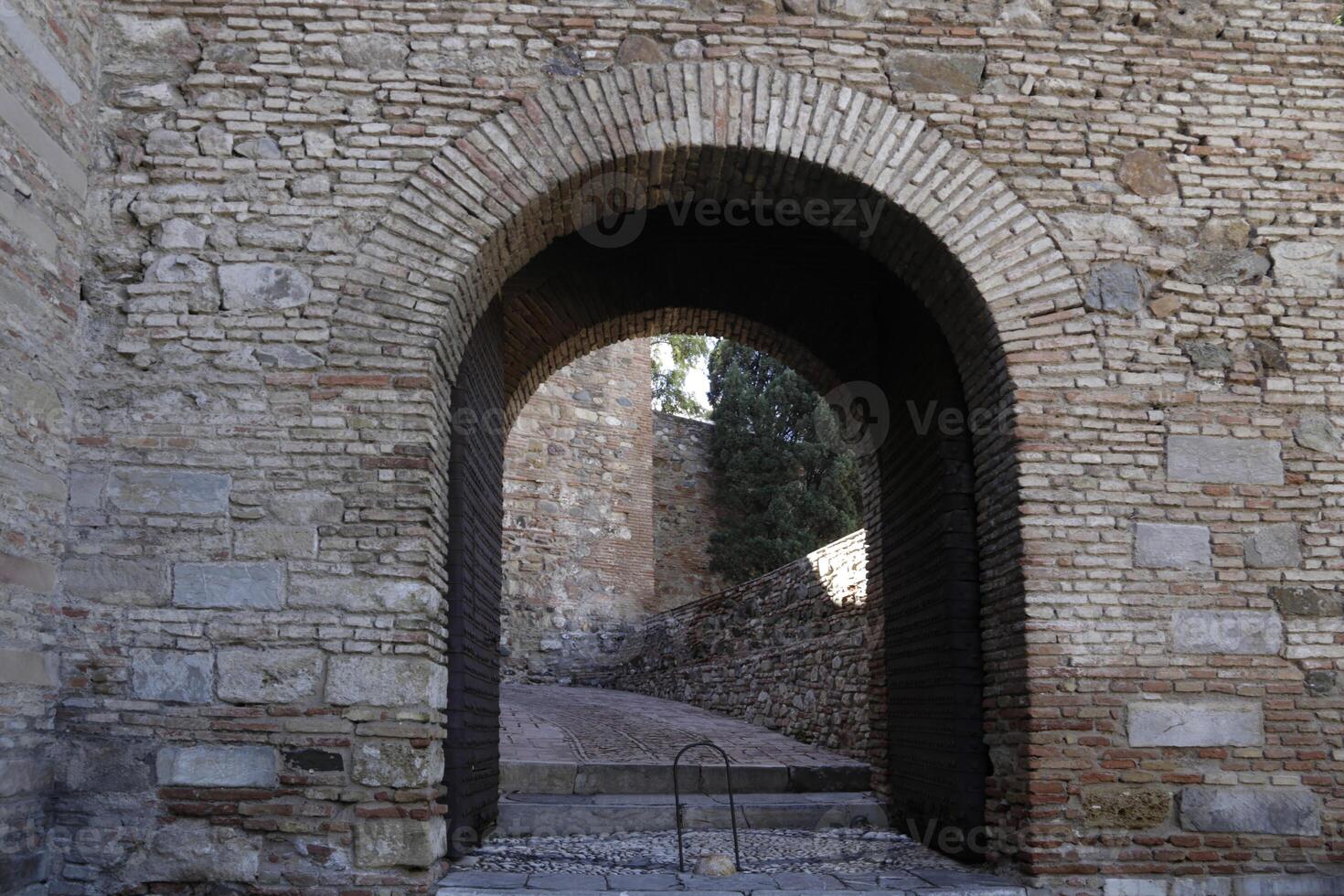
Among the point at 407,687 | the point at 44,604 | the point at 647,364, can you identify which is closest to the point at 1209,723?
the point at 407,687

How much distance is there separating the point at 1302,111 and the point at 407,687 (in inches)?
166

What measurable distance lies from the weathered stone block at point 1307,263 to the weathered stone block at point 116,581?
14.5ft

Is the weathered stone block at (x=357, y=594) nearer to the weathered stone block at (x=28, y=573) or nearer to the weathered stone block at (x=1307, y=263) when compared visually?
the weathered stone block at (x=28, y=573)

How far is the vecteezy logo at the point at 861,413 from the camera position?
20.4 ft

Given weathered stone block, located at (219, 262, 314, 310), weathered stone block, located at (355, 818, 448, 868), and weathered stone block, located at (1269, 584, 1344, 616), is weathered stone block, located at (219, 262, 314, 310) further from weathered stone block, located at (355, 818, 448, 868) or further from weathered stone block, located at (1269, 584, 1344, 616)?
weathered stone block, located at (1269, 584, 1344, 616)

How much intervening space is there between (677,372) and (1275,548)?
1629cm

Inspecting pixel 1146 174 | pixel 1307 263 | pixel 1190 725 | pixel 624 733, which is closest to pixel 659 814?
pixel 624 733

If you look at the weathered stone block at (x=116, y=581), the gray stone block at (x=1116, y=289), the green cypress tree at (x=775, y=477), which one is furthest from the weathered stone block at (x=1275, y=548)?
the green cypress tree at (x=775, y=477)

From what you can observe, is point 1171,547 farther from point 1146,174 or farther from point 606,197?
point 606,197

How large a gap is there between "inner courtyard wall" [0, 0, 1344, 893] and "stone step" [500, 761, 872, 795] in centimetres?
240

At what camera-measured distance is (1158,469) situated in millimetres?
4426

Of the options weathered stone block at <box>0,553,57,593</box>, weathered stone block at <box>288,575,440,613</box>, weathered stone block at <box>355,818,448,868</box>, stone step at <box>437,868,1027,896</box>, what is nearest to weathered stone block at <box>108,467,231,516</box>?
weathered stone block at <box>0,553,57,593</box>

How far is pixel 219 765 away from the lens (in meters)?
3.95
